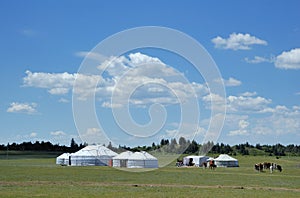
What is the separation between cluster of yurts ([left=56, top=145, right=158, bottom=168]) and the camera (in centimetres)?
8538

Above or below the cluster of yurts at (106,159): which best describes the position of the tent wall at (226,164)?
below

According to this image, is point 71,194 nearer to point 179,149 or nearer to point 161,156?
point 179,149

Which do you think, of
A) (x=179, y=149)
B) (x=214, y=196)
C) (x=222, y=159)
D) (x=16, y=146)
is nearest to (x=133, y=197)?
(x=214, y=196)

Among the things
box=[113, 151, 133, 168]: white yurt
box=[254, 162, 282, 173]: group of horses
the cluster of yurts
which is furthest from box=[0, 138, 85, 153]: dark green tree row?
box=[254, 162, 282, 173]: group of horses

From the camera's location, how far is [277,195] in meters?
32.6

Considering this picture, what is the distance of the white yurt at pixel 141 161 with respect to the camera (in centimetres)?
8493

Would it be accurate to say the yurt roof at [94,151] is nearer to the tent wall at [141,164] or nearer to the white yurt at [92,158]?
the white yurt at [92,158]

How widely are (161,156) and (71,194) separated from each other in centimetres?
7314

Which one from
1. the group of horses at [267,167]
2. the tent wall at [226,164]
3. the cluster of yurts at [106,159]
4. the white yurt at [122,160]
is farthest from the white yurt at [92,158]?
the group of horses at [267,167]

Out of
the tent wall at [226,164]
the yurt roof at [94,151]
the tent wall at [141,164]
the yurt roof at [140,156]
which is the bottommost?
the tent wall at [226,164]

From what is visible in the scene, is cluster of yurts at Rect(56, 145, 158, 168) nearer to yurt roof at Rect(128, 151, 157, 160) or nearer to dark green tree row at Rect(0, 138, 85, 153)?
yurt roof at Rect(128, 151, 157, 160)

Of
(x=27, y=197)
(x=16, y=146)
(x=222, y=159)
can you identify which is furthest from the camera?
(x=16, y=146)

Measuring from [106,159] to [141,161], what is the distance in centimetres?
1373

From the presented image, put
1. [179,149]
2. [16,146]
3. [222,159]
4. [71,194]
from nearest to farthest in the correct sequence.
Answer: [71,194], [179,149], [222,159], [16,146]
